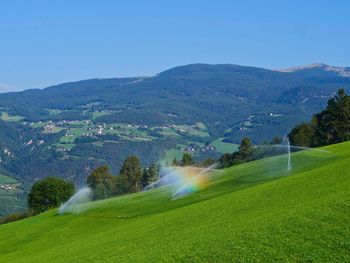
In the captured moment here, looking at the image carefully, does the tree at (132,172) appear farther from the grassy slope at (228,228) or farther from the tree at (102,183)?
the grassy slope at (228,228)

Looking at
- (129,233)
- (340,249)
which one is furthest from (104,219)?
(340,249)

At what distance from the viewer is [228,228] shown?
33250mm

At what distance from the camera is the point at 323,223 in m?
28.5

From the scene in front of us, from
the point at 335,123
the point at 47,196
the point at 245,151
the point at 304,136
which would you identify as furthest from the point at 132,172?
the point at 335,123

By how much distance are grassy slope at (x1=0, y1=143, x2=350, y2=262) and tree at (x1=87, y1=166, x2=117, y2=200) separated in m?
64.7

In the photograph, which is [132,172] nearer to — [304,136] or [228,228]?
[304,136]

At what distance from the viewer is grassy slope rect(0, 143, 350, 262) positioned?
27.0 metres

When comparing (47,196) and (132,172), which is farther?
(132,172)

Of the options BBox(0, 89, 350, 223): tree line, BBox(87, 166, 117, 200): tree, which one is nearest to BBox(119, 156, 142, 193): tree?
BBox(0, 89, 350, 223): tree line

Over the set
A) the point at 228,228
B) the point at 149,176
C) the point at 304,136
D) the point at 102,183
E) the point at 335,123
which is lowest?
the point at 149,176

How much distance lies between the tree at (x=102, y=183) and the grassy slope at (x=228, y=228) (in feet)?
212

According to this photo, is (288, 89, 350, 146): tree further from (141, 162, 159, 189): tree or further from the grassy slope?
the grassy slope

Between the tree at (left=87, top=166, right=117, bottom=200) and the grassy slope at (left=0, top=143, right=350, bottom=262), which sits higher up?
the grassy slope at (left=0, top=143, right=350, bottom=262)

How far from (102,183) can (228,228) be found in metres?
108
